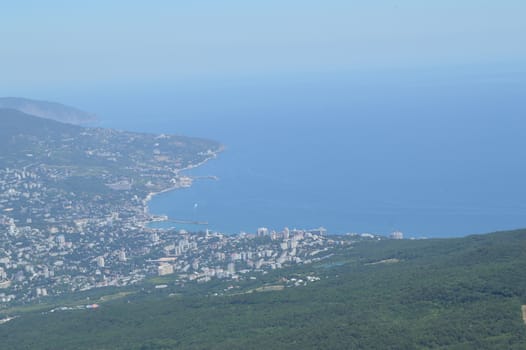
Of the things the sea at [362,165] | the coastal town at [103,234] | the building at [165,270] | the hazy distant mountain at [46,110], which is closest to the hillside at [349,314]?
the building at [165,270]

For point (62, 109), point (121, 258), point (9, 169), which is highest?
point (62, 109)

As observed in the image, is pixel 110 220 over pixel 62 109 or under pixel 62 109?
under

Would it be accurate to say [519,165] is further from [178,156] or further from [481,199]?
[178,156]

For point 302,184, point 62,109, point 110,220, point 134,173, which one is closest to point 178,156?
point 134,173

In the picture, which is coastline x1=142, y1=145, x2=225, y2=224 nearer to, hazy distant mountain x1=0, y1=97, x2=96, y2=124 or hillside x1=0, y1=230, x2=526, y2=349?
hillside x1=0, y1=230, x2=526, y2=349

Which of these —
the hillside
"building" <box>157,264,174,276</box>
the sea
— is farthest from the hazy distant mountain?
the hillside

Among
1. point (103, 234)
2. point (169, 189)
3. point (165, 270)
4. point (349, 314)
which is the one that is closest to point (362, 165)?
point (169, 189)
